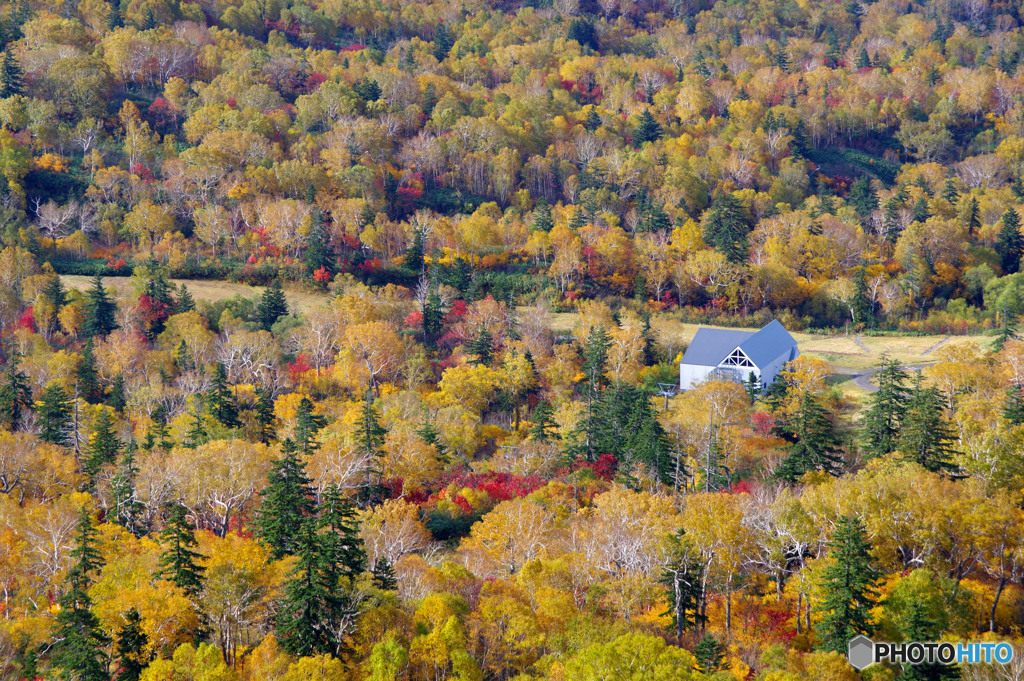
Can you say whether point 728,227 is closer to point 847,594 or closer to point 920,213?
point 920,213

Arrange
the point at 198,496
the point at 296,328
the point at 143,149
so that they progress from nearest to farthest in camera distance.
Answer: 1. the point at 198,496
2. the point at 296,328
3. the point at 143,149

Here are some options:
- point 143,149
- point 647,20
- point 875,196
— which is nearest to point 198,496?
point 143,149

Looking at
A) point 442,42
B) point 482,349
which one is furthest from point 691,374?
point 442,42

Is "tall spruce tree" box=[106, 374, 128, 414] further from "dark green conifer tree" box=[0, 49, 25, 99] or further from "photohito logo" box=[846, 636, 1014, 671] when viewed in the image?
"dark green conifer tree" box=[0, 49, 25, 99]

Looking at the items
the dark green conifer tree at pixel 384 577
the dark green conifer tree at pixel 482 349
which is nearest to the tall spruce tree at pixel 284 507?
the dark green conifer tree at pixel 384 577

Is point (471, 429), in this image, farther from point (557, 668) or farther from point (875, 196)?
point (875, 196)

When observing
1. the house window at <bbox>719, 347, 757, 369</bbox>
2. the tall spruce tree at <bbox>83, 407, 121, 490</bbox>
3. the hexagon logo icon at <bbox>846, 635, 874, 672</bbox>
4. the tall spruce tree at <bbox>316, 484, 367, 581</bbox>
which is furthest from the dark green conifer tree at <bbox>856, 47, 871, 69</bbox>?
the tall spruce tree at <bbox>316, 484, 367, 581</bbox>
